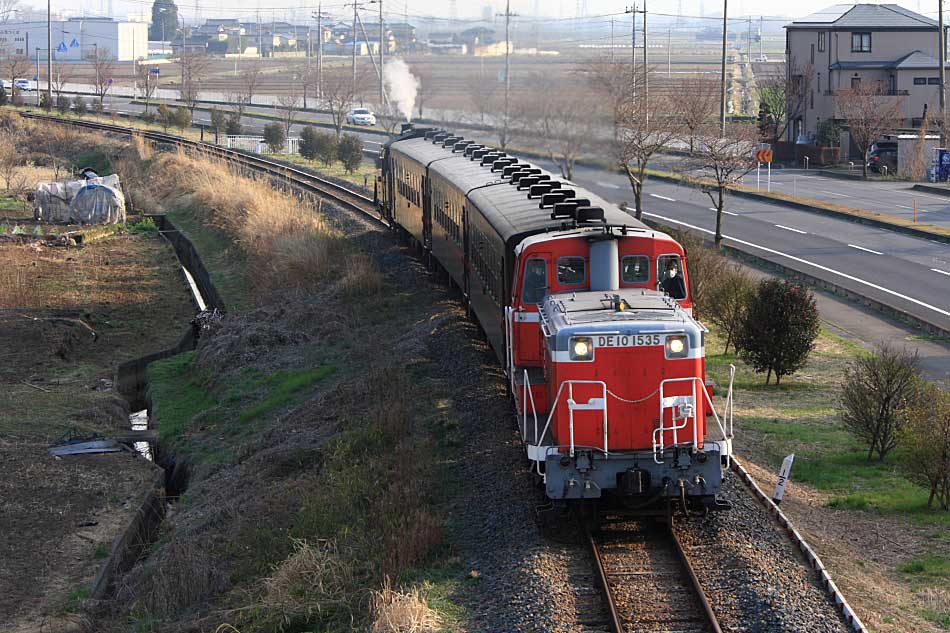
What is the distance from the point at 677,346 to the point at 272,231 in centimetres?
2736

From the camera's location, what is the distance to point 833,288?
1257 inches

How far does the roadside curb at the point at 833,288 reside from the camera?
26891 mm

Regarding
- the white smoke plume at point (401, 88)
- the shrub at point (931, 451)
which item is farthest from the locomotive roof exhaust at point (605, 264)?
the white smoke plume at point (401, 88)

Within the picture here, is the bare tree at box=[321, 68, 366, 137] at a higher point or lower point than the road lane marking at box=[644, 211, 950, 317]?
higher

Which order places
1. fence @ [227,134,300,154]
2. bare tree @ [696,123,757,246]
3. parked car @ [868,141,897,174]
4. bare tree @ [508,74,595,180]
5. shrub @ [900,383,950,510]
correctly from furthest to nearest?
fence @ [227,134,300,154]
parked car @ [868,141,897,174]
bare tree @ [696,123,757,246]
bare tree @ [508,74,595,180]
shrub @ [900,383,950,510]

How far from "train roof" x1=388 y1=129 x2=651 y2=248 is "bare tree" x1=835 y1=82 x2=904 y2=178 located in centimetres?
3409

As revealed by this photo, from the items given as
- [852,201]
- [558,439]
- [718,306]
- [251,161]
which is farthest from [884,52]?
[558,439]

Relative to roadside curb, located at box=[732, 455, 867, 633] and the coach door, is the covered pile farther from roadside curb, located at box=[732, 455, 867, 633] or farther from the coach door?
roadside curb, located at box=[732, 455, 867, 633]

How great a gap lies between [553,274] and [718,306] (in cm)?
1141

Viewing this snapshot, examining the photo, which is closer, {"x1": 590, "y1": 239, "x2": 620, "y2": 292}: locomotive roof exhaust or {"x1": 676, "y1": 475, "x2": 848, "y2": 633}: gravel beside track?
{"x1": 676, "y1": 475, "x2": 848, "y2": 633}: gravel beside track

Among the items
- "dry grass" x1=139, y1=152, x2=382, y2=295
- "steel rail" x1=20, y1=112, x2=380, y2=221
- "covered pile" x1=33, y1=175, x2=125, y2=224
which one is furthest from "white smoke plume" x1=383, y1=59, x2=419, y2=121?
"covered pile" x1=33, y1=175, x2=125, y2=224

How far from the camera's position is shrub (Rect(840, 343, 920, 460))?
17484 millimetres

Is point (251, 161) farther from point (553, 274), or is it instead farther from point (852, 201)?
point (553, 274)

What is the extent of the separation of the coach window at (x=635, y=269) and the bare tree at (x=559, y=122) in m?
20.3
